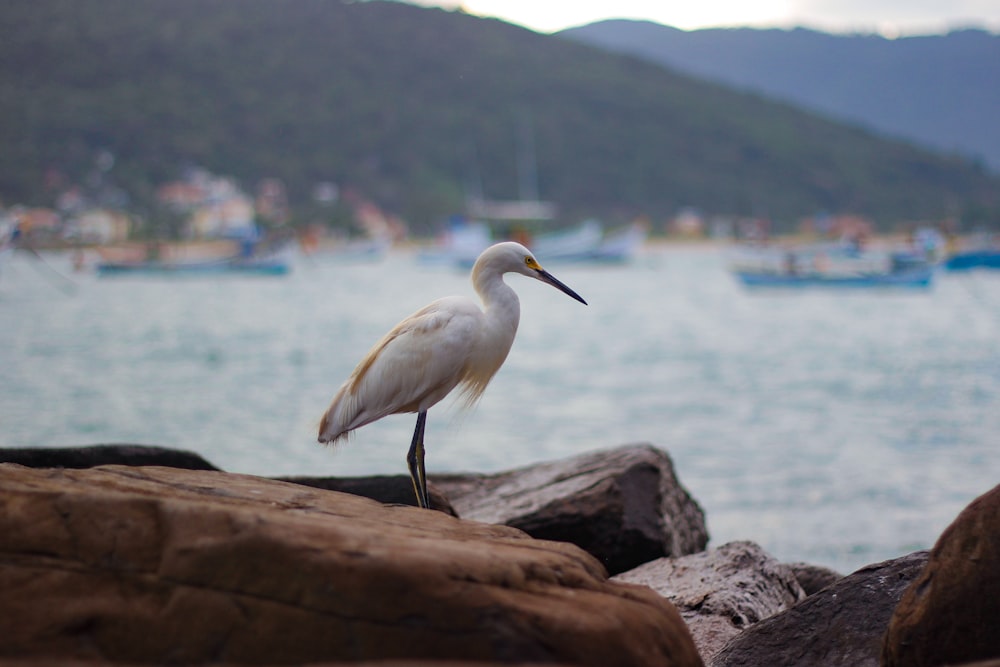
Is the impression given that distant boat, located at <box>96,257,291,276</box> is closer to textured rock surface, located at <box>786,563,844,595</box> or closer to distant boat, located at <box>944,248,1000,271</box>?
distant boat, located at <box>944,248,1000,271</box>

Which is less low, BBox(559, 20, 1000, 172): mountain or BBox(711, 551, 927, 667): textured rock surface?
BBox(559, 20, 1000, 172): mountain

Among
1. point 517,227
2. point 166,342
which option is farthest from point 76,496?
point 517,227

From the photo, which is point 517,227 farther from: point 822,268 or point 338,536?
point 338,536

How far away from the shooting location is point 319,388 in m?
21.4

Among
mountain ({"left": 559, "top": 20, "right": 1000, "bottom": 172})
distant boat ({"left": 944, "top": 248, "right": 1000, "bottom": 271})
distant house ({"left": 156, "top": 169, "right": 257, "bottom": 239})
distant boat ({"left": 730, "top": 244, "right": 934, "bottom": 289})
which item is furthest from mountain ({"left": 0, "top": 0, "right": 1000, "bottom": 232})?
distant boat ({"left": 730, "top": 244, "right": 934, "bottom": 289})

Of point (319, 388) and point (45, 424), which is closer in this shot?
point (45, 424)

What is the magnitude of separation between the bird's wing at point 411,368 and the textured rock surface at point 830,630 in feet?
6.27

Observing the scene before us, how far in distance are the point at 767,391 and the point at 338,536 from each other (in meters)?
19.5

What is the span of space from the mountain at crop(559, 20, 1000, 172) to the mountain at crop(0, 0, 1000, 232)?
4221 mm

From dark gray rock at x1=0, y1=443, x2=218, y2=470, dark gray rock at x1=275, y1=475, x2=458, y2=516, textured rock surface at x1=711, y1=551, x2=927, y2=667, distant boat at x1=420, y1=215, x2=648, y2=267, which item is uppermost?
dark gray rock at x1=0, y1=443, x2=218, y2=470

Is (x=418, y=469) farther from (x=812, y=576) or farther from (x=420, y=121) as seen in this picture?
(x=420, y=121)

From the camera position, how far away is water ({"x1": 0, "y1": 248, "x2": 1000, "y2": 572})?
39.3 ft

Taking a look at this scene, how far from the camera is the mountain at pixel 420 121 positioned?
57.8 metres

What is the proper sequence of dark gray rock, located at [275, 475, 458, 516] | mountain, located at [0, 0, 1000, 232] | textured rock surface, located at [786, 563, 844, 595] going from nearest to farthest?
1. dark gray rock, located at [275, 475, 458, 516]
2. textured rock surface, located at [786, 563, 844, 595]
3. mountain, located at [0, 0, 1000, 232]
